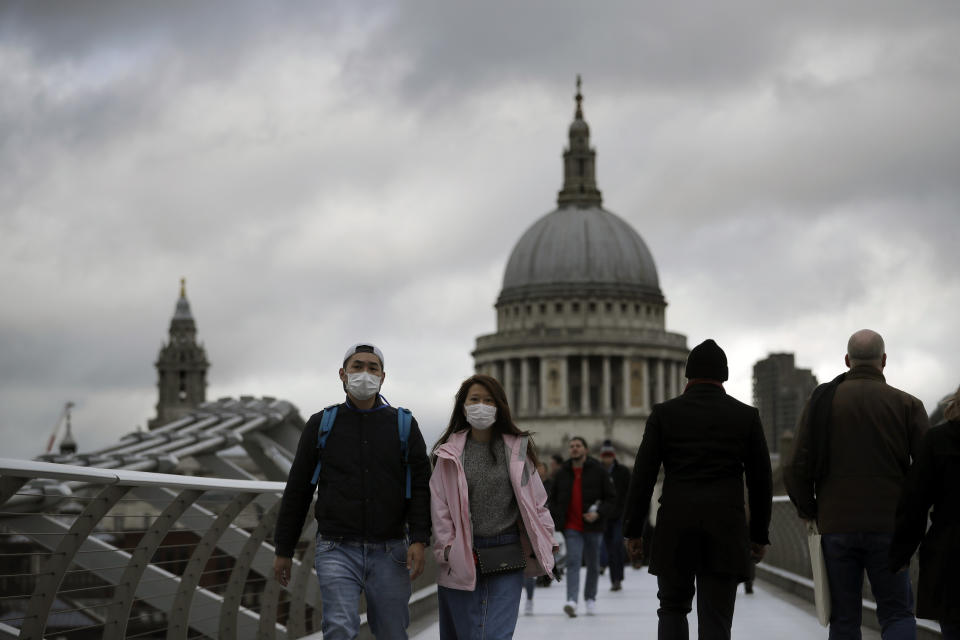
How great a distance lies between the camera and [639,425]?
417ft

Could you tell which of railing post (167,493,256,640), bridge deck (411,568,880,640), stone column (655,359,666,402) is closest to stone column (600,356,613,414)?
stone column (655,359,666,402)

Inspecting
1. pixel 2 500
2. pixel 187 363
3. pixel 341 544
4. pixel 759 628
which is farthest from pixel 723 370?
pixel 187 363

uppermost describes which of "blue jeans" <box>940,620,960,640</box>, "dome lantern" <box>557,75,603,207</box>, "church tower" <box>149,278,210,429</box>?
"dome lantern" <box>557,75,603,207</box>

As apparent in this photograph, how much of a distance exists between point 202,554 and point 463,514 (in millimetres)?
1763

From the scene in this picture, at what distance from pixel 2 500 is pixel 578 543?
37.8 ft

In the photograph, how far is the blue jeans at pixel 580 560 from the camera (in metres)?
17.6

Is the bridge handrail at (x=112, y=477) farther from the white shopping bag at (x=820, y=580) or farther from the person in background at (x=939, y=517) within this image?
the person in background at (x=939, y=517)

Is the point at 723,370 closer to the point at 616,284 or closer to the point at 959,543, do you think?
the point at 959,543

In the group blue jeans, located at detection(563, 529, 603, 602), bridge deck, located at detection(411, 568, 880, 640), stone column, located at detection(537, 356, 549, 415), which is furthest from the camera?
stone column, located at detection(537, 356, 549, 415)

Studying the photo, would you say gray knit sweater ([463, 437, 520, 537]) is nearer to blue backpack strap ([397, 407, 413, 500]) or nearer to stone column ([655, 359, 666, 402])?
blue backpack strap ([397, 407, 413, 500])

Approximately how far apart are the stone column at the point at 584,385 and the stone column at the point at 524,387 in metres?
4.20

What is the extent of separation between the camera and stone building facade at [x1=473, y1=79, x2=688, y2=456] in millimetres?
129625

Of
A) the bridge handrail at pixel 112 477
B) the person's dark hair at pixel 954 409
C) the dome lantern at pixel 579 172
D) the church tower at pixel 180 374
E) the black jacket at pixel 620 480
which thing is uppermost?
the dome lantern at pixel 579 172

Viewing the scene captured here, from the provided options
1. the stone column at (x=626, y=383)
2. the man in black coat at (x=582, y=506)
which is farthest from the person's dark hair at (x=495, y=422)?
the stone column at (x=626, y=383)
